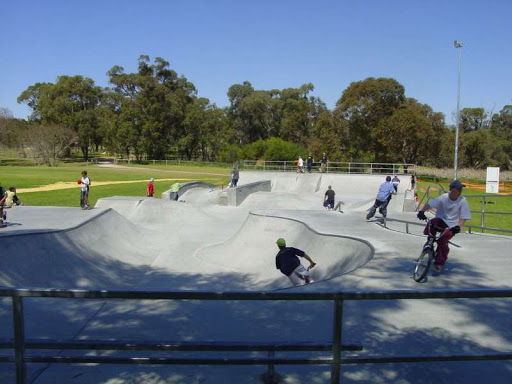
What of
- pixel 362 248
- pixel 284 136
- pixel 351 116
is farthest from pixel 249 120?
pixel 362 248

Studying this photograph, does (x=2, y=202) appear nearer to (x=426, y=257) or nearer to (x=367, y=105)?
(x=426, y=257)

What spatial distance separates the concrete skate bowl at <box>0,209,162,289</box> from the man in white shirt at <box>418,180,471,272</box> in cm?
683

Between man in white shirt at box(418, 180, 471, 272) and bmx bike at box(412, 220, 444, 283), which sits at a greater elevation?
man in white shirt at box(418, 180, 471, 272)

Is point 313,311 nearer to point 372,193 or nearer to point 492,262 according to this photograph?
point 492,262

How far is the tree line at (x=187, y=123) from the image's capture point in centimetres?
5844

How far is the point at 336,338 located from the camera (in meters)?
2.90

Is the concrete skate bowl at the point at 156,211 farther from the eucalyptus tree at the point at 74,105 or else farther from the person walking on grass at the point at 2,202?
the eucalyptus tree at the point at 74,105

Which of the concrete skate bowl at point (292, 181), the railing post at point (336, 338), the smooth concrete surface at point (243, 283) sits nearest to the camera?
the railing post at point (336, 338)

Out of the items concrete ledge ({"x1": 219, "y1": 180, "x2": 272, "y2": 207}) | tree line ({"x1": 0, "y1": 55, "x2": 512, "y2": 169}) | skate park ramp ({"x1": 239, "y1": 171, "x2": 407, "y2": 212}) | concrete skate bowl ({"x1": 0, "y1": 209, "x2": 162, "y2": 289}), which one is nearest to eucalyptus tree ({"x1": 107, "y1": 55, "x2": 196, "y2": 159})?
tree line ({"x1": 0, "y1": 55, "x2": 512, "y2": 169})

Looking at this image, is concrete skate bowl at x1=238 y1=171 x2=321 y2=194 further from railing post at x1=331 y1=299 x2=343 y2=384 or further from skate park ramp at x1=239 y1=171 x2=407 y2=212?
railing post at x1=331 y1=299 x2=343 y2=384

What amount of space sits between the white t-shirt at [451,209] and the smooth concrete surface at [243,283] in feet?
3.32

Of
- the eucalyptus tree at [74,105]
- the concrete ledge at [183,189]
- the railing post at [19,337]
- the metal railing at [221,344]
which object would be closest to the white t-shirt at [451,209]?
the metal railing at [221,344]

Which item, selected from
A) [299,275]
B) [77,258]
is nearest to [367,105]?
[77,258]

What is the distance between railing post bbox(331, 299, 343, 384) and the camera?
2.86 metres
